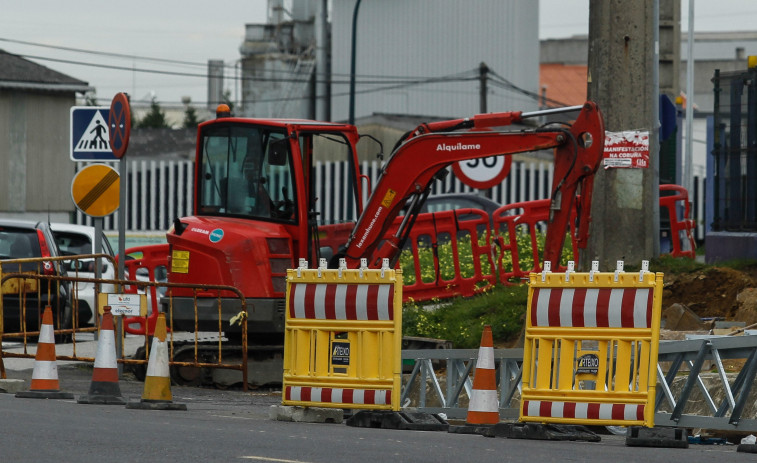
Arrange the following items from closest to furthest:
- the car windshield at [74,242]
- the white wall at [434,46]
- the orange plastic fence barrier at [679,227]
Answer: the orange plastic fence barrier at [679,227], the car windshield at [74,242], the white wall at [434,46]

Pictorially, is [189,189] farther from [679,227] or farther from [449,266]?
[679,227]

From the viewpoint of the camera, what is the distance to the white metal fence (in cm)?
4006

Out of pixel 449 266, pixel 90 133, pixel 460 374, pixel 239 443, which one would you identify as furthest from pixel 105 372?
pixel 449 266

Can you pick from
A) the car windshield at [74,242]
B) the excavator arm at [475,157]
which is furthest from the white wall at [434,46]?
the excavator arm at [475,157]

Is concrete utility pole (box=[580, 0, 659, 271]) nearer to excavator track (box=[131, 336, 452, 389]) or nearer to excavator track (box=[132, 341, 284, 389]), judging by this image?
excavator track (box=[131, 336, 452, 389])

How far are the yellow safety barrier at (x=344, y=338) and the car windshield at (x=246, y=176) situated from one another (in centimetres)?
385

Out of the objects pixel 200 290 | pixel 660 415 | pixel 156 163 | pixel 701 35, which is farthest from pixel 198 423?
pixel 701 35

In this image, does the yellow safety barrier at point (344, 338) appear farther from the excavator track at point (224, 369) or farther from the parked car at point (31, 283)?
the parked car at point (31, 283)

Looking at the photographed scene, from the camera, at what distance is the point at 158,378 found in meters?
12.2

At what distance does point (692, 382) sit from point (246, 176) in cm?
681

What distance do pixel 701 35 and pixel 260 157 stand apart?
94304mm

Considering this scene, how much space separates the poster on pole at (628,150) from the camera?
15422 mm

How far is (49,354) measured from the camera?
12992mm

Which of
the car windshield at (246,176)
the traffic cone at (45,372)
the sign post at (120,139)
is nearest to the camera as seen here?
the traffic cone at (45,372)
